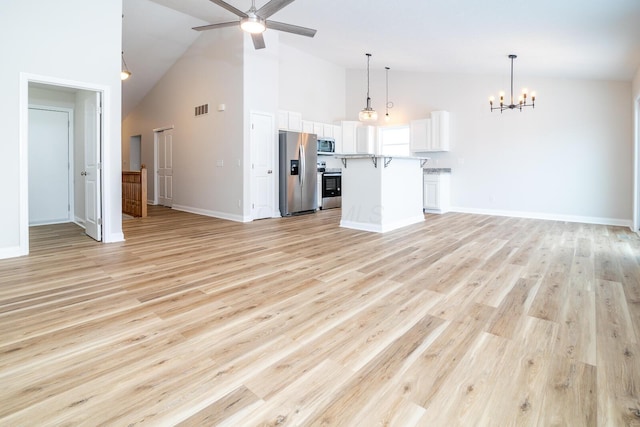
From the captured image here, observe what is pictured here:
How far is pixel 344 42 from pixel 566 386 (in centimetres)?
650

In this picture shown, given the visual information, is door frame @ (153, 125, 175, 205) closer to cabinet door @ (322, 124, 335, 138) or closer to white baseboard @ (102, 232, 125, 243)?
cabinet door @ (322, 124, 335, 138)

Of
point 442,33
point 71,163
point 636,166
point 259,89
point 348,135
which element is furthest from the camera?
point 348,135

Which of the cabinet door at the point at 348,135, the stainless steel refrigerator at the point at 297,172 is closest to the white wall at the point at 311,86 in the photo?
the cabinet door at the point at 348,135

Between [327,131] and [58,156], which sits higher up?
[327,131]

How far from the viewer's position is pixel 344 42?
657 cm

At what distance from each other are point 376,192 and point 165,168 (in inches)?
227

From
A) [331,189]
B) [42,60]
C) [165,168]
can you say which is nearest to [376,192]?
[331,189]

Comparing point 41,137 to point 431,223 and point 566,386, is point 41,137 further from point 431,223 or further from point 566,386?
point 566,386

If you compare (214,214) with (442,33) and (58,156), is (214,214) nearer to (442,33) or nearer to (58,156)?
(58,156)

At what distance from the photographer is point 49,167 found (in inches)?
229

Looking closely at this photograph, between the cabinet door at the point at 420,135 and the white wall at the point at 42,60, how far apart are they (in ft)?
19.5

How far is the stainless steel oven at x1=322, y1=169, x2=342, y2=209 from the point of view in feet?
26.0

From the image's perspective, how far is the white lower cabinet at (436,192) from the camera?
737 centimetres

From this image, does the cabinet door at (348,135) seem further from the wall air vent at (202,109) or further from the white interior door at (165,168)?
the white interior door at (165,168)
